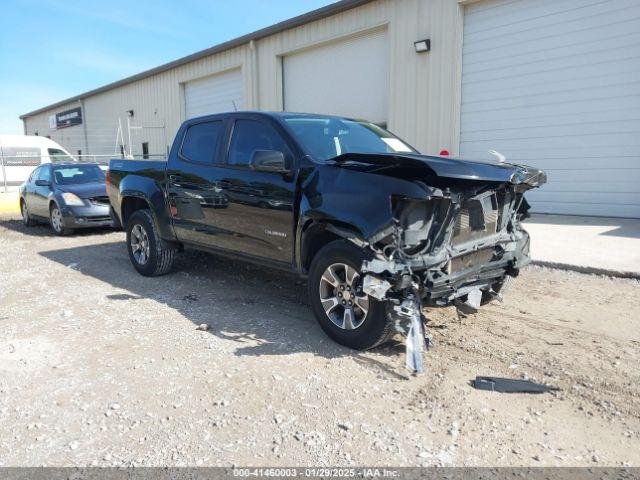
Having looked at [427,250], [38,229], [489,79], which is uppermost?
[489,79]

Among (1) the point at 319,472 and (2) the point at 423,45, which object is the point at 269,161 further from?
(2) the point at 423,45

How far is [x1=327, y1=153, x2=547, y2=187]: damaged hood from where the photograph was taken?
11.2 ft

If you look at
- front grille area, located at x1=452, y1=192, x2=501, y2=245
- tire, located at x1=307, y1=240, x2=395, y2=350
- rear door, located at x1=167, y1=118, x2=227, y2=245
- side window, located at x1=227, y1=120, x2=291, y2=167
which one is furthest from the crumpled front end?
rear door, located at x1=167, y1=118, x2=227, y2=245

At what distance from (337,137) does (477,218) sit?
5.27ft

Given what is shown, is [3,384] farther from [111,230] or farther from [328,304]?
[111,230]

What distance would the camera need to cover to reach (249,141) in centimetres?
498

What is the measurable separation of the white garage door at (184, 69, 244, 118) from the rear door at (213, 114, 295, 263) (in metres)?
12.2

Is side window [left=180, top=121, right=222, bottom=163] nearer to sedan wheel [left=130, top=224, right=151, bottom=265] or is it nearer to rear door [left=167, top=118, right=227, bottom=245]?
rear door [left=167, top=118, right=227, bottom=245]

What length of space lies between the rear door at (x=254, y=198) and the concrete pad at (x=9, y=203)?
13216 mm

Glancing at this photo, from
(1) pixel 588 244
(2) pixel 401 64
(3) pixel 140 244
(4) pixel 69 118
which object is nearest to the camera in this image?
(3) pixel 140 244

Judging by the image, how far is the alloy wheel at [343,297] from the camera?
379 centimetres

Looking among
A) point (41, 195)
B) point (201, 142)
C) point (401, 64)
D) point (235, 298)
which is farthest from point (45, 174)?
point (401, 64)

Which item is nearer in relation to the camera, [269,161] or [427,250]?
[427,250]

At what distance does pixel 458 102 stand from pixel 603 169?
3.40 meters
